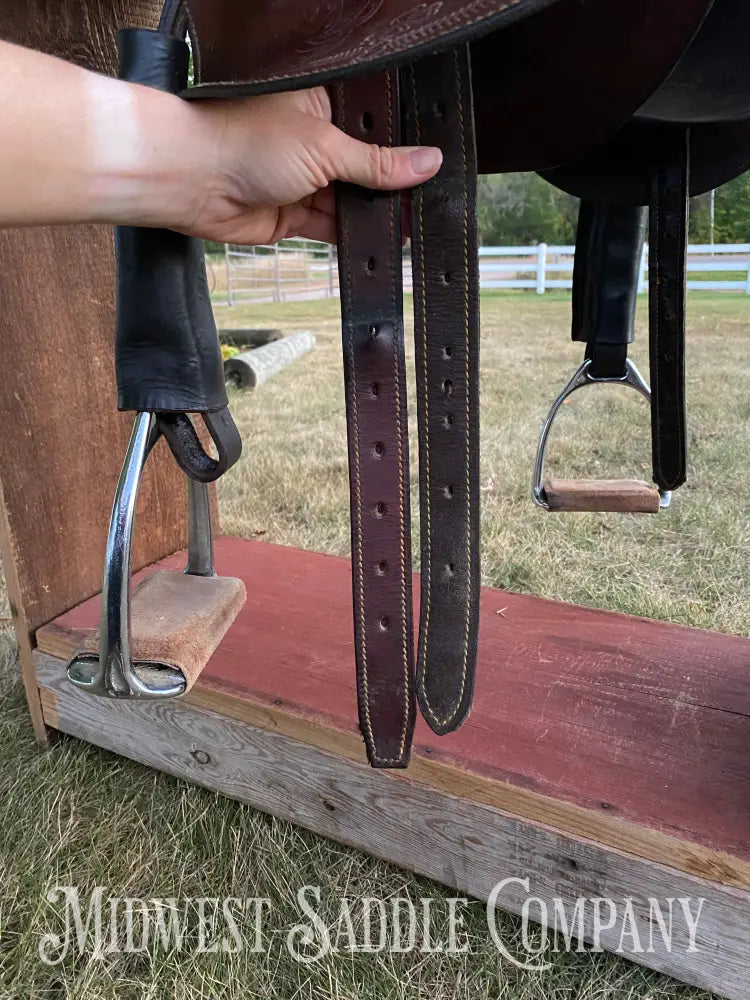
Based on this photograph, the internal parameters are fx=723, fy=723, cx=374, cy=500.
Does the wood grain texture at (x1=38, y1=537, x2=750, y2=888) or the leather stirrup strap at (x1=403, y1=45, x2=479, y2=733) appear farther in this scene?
the wood grain texture at (x1=38, y1=537, x2=750, y2=888)

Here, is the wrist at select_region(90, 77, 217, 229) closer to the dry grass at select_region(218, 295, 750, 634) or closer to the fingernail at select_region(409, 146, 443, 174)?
the fingernail at select_region(409, 146, 443, 174)

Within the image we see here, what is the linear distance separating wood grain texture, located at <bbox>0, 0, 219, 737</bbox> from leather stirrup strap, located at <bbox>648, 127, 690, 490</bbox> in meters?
0.76

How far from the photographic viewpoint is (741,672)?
36.3 inches

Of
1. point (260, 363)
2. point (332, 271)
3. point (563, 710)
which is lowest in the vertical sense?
point (563, 710)

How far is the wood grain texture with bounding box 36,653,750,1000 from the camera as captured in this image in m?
0.70

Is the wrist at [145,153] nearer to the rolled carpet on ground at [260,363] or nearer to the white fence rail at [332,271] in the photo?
the white fence rail at [332,271]

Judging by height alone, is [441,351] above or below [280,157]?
below

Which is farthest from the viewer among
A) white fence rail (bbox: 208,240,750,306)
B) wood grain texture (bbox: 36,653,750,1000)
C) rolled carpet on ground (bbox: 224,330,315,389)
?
rolled carpet on ground (bbox: 224,330,315,389)

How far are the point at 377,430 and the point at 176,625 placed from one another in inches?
9.5

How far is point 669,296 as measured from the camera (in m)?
0.79

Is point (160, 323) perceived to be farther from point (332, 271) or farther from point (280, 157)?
point (332, 271)

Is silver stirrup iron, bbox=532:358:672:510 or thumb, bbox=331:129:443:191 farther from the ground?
thumb, bbox=331:129:443:191

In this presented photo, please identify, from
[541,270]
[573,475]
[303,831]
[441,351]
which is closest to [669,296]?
[441,351]

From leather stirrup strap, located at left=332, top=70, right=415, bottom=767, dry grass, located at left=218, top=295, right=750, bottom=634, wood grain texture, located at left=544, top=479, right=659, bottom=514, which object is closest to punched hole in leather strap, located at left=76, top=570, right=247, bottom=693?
leather stirrup strap, located at left=332, top=70, right=415, bottom=767
